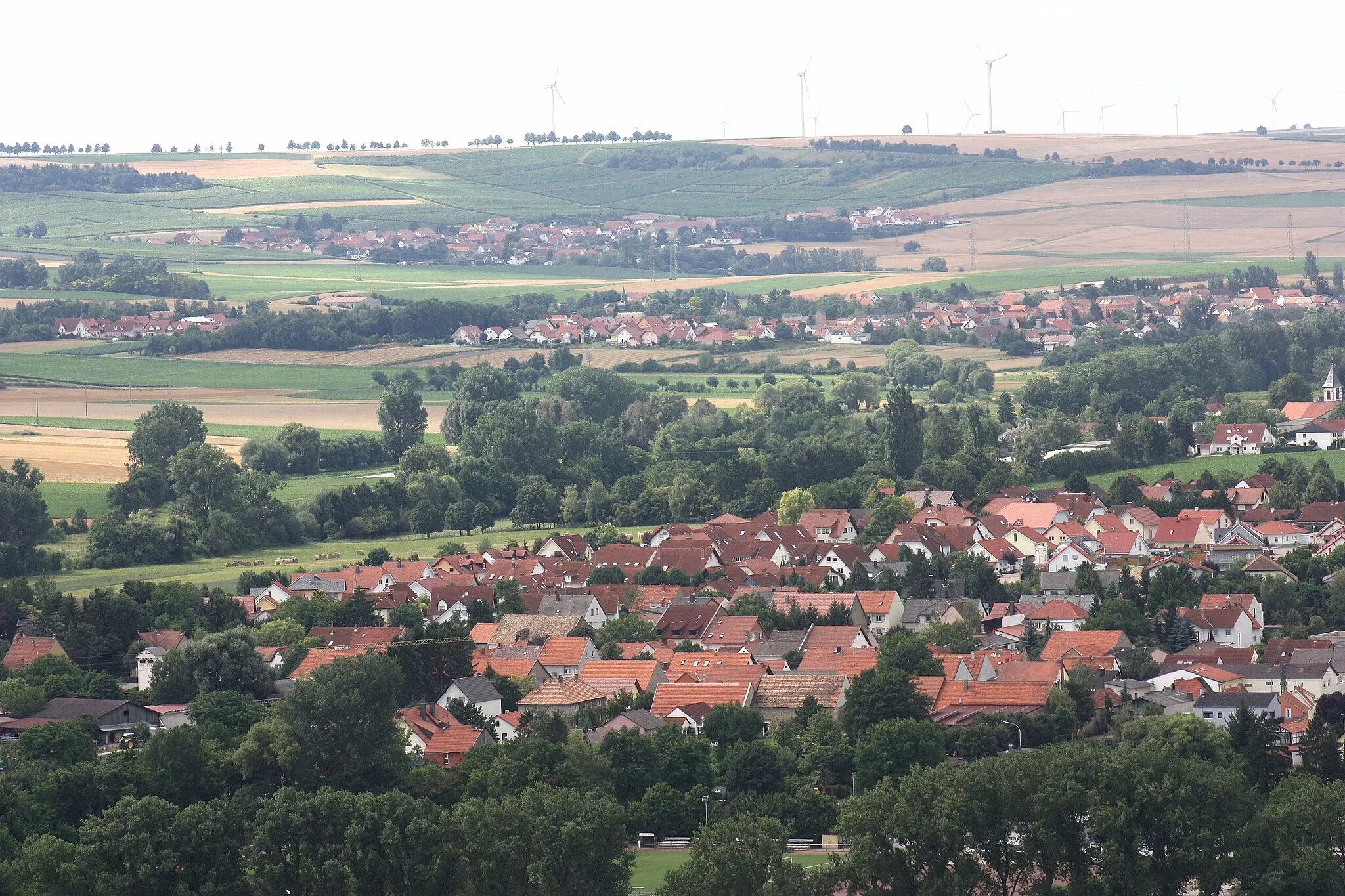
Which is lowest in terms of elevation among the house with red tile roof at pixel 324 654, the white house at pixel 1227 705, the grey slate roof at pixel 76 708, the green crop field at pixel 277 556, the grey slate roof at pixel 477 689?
the green crop field at pixel 277 556

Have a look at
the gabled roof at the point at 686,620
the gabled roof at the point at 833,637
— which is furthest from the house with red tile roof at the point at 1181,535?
the gabled roof at the point at 686,620

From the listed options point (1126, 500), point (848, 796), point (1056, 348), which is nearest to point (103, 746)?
point (848, 796)

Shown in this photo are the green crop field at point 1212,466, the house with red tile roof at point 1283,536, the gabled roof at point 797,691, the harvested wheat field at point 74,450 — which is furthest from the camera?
the harvested wheat field at point 74,450

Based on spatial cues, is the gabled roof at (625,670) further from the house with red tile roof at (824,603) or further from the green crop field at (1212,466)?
the green crop field at (1212,466)

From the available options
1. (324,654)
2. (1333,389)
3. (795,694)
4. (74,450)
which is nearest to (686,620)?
(795,694)

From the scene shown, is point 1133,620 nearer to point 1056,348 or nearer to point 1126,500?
point 1126,500

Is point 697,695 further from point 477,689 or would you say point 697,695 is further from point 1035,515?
point 1035,515

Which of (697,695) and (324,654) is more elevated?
(324,654)
